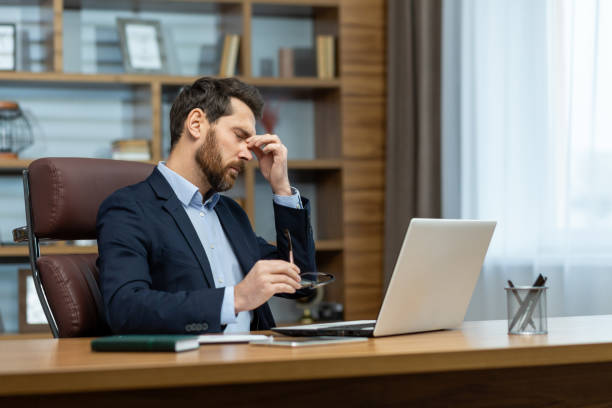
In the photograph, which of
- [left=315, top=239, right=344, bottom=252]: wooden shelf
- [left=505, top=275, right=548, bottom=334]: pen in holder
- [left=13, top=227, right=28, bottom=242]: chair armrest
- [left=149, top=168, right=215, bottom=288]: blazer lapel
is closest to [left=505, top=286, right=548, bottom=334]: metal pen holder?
[left=505, top=275, right=548, bottom=334]: pen in holder

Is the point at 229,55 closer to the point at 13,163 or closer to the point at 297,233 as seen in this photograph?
the point at 13,163

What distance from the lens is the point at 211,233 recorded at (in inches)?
76.4

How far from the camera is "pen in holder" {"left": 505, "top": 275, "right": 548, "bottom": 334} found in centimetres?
138

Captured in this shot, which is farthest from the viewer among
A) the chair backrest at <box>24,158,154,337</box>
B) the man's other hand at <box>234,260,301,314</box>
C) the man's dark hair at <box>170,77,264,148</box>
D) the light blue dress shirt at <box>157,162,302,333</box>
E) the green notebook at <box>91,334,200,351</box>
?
the man's dark hair at <box>170,77,264,148</box>

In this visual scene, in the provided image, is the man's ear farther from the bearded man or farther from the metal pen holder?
the metal pen holder

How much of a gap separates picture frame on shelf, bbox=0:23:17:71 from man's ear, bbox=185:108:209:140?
184 centimetres

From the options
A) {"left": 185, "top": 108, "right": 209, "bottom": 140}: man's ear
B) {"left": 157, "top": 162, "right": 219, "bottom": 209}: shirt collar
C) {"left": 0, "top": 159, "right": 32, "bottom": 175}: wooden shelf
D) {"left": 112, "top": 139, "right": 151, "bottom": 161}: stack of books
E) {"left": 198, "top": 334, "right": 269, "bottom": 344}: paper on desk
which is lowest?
{"left": 198, "top": 334, "right": 269, "bottom": 344}: paper on desk

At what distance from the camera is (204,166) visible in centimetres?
195

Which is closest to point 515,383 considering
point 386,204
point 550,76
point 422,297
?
point 422,297

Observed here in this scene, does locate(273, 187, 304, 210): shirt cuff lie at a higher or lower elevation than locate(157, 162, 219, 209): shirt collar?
lower

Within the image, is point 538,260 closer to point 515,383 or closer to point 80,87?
point 515,383

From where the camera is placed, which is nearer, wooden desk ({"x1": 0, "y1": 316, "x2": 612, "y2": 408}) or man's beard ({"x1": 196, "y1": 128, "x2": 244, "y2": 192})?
wooden desk ({"x1": 0, "y1": 316, "x2": 612, "y2": 408})

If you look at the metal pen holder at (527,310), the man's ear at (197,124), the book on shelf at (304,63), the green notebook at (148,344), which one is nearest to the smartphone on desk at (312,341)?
the green notebook at (148,344)

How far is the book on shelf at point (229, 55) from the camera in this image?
12.0 feet
